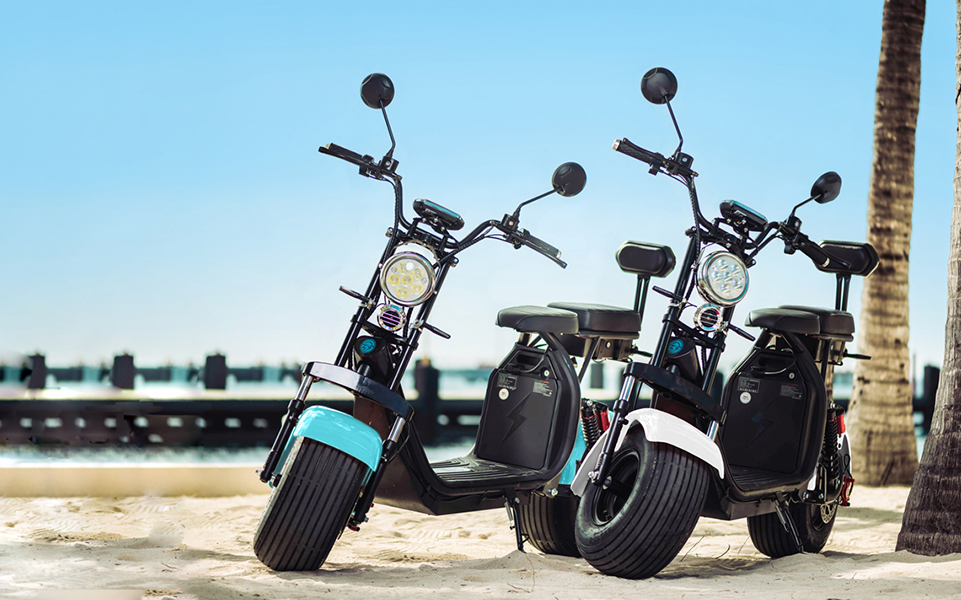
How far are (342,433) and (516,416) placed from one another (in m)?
0.96

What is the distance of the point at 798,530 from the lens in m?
4.02

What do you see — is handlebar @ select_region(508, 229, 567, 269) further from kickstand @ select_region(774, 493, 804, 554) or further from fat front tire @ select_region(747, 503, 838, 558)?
fat front tire @ select_region(747, 503, 838, 558)

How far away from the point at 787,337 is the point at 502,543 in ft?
5.79

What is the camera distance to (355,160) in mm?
3297

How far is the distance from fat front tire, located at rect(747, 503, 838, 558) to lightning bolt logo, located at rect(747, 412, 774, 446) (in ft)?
1.19

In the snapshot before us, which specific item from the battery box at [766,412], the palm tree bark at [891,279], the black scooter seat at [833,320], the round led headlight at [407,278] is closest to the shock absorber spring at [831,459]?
the battery box at [766,412]

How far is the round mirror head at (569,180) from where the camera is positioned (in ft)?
11.5

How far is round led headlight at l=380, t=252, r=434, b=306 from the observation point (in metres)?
3.13

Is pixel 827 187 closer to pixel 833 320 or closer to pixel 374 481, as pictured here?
pixel 833 320

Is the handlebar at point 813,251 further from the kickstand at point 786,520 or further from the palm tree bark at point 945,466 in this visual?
the kickstand at point 786,520

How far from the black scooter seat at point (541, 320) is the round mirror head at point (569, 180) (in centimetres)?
47

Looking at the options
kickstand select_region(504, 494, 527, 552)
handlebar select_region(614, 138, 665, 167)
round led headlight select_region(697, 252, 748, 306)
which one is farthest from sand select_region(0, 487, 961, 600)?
handlebar select_region(614, 138, 665, 167)

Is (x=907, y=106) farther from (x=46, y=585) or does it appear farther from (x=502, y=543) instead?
(x=46, y=585)

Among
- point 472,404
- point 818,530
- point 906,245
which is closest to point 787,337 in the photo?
point 818,530
